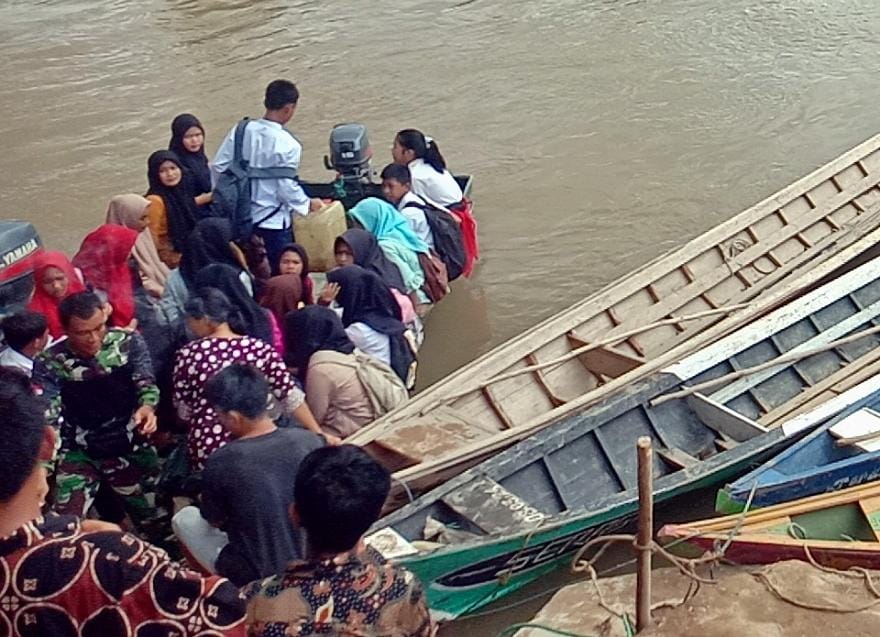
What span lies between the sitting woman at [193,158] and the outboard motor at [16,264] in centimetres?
100

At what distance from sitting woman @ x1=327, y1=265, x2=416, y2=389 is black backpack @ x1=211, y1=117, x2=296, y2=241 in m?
0.97

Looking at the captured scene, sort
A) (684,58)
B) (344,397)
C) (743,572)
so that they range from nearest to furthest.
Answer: (743,572) < (344,397) < (684,58)

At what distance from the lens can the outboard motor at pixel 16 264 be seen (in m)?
5.01

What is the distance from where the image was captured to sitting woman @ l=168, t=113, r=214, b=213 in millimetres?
6195

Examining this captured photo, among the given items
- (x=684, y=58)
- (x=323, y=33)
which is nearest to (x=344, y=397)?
(x=684, y=58)

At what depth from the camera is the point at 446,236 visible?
657 centimetres

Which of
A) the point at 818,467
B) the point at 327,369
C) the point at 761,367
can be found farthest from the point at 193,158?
the point at 818,467

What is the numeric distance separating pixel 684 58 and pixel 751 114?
6.52ft

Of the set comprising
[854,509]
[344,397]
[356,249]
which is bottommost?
[854,509]

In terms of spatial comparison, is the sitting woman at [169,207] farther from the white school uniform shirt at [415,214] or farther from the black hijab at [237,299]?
the black hijab at [237,299]

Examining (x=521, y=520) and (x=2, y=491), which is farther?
(x=521, y=520)

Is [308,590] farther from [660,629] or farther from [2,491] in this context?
[660,629]

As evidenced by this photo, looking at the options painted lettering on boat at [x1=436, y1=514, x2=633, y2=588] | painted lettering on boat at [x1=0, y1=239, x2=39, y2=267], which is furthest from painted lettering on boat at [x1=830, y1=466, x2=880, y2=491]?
painted lettering on boat at [x1=0, y1=239, x2=39, y2=267]

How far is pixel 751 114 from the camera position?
35.0ft
